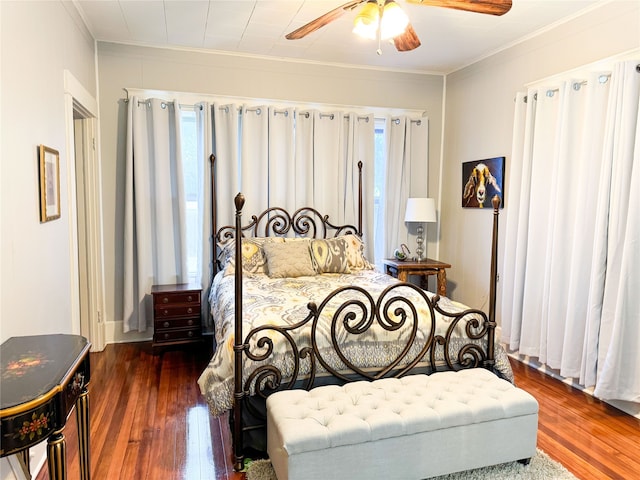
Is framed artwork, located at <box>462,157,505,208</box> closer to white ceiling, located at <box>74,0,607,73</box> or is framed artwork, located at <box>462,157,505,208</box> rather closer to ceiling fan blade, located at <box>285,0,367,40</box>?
white ceiling, located at <box>74,0,607,73</box>

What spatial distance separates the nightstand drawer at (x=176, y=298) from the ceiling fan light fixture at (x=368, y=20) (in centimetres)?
262

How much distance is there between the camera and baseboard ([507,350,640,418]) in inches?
114

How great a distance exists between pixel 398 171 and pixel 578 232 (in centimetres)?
209

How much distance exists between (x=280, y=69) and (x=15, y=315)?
3.37m

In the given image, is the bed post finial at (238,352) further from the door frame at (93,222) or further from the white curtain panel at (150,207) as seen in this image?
the white curtain panel at (150,207)

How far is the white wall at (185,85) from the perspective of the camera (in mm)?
4078

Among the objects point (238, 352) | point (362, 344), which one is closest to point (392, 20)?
point (362, 344)

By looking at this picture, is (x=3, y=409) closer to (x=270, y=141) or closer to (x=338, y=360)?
(x=338, y=360)

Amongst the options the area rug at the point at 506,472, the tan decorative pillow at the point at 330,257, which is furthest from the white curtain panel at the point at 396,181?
Answer: the area rug at the point at 506,472

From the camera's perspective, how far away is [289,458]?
187 cm

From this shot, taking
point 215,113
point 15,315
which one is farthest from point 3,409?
point 215,113

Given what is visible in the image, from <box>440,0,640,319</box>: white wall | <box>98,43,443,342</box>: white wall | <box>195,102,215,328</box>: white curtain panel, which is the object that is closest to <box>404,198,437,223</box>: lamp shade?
<box>440,0,640,319</box>: white wall

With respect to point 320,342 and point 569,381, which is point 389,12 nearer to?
point 320,342

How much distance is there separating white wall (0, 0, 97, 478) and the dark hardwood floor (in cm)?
41
